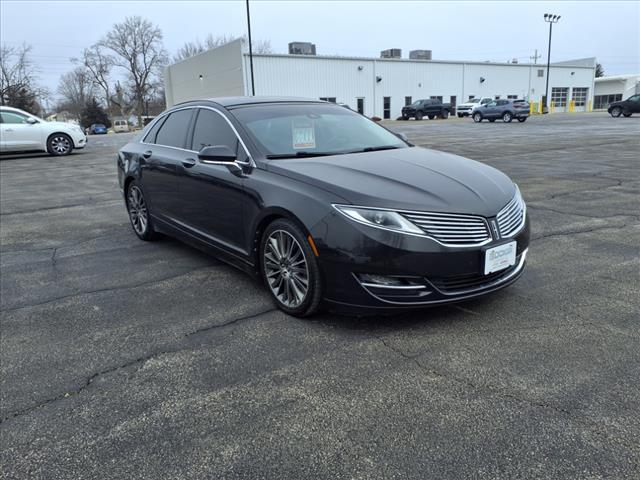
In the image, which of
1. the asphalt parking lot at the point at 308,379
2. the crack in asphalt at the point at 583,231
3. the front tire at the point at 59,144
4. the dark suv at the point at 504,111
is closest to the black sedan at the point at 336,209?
the asphalt parking lot at the point at 308,379

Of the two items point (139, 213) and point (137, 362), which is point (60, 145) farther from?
point (137, 362)

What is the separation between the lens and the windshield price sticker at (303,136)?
4.29 metres

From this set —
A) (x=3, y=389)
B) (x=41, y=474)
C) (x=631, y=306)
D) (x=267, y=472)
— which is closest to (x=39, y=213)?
(x=3, y=389)

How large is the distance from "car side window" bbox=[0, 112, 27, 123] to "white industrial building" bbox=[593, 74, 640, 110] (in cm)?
7595

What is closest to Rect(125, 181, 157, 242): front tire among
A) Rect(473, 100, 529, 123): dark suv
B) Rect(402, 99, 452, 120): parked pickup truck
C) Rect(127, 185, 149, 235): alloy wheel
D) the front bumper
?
Rect(127, 185, 149, 235): alloy wheel

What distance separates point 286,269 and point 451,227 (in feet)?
3.96

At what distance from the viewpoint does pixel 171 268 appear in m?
5.07

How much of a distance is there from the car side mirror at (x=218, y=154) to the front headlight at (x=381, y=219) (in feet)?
3.97

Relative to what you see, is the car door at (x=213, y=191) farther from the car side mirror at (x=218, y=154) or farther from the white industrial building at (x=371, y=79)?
the white industrial building at (x=371, y=79)

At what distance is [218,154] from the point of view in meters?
4.02

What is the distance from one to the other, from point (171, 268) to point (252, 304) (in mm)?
1404

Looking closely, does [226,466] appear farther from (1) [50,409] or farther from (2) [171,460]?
(1) [50,409]

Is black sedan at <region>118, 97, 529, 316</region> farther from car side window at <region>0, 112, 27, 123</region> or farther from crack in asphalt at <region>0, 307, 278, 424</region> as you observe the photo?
car side window at <region>0, 112, 27, 123</region>

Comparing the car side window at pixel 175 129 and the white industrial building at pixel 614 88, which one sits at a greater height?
the white industrial building at pixel 614 88
